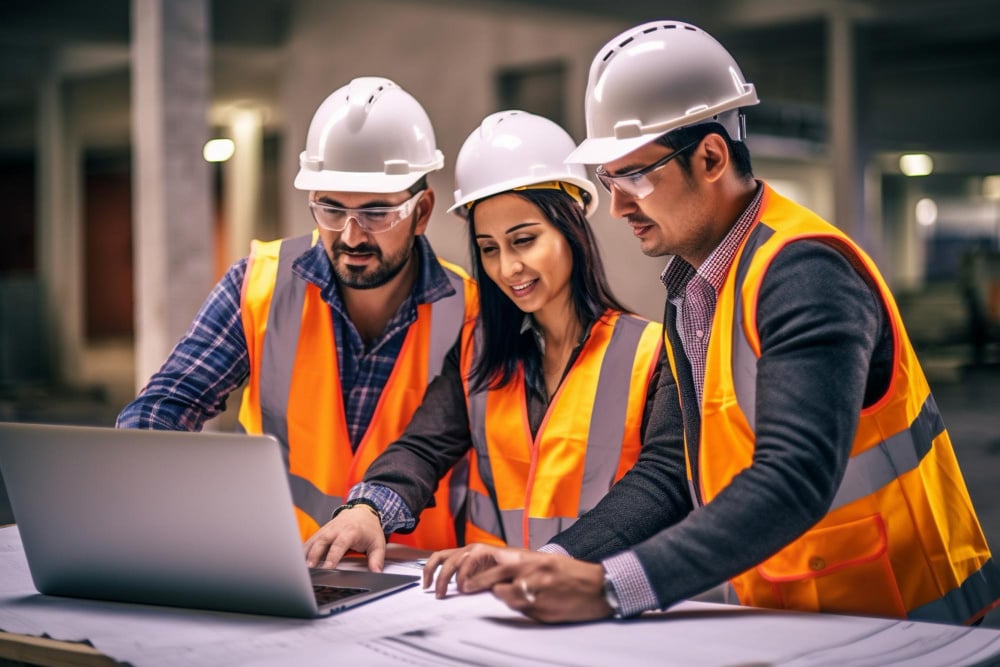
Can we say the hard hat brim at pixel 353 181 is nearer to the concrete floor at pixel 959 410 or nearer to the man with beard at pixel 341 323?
the man with beard at pixel 341 323

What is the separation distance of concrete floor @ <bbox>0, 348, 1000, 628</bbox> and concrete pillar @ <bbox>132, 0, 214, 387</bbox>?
1673 mm

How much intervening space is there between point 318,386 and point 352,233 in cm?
40

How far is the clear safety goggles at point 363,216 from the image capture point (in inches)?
114

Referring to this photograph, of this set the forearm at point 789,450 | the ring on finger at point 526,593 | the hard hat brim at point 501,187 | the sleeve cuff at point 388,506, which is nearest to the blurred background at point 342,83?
the hard hat brim at point 501,187

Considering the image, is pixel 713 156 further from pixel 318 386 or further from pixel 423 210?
pixel 318 386

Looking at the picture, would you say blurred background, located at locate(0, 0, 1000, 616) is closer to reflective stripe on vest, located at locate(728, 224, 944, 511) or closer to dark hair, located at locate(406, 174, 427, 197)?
dark hair, located at locate(406, 174, 427, 197)

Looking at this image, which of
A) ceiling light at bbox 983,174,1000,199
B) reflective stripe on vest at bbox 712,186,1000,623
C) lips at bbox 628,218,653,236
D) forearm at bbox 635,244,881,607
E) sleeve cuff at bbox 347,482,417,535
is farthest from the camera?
ceiling light at bbox 983,174,1000,199

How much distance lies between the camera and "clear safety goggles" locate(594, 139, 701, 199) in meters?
2.02

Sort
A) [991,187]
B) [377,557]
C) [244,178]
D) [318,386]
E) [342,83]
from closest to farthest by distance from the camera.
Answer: [377,557] → [318,386] → [342,83] → [244,178] → [991,187]

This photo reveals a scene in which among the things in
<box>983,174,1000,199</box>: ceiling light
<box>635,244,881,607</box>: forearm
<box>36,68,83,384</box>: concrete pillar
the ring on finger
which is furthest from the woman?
<box>983,174,1000,199</box>: ceiling light

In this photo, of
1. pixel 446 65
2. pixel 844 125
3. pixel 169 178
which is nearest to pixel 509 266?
pixel 169 178

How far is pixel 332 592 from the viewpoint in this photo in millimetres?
2043

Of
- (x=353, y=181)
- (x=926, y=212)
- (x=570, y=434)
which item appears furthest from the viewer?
(x=926, y=212)

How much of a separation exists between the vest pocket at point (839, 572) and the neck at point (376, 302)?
4.53ft
